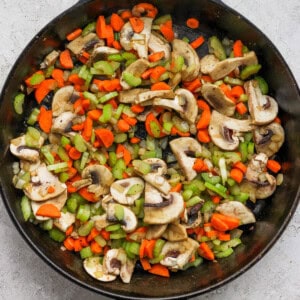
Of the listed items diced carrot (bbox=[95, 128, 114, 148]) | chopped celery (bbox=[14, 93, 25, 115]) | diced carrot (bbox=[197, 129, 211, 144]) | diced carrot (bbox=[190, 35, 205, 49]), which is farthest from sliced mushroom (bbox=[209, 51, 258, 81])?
chopped celery (bbox=[14, 93, 25, 115])

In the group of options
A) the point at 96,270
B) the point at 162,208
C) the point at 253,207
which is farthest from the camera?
the point at 253,207

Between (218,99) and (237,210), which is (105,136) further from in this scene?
(237,210)

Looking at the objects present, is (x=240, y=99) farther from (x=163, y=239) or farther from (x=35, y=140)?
(x=35, y=140)

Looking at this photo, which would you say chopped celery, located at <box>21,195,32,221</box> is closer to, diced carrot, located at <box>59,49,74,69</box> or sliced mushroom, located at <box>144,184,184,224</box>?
sliced mushroom, located at <box>144,184,184,224</box>

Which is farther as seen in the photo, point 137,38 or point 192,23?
point 192,23

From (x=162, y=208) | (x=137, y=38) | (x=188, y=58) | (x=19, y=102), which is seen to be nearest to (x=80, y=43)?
(x=137, y=38)

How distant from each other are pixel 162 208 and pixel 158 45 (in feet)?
2.44

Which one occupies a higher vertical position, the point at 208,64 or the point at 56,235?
the point at 208,64

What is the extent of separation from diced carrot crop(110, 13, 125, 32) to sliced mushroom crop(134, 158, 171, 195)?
620mm

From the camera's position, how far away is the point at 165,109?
2688mm

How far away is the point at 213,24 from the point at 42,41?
2.61ft

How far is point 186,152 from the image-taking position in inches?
105

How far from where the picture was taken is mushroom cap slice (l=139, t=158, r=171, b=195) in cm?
258

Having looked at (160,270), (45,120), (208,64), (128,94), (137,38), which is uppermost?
(137,38)
